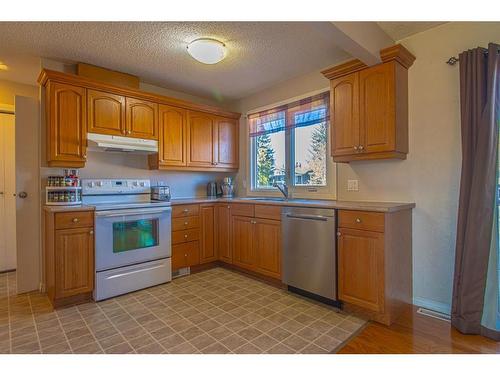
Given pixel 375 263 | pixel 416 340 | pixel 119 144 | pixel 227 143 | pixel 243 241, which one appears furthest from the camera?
pixel 227 143

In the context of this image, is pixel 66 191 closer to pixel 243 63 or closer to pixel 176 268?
pixel 176 268

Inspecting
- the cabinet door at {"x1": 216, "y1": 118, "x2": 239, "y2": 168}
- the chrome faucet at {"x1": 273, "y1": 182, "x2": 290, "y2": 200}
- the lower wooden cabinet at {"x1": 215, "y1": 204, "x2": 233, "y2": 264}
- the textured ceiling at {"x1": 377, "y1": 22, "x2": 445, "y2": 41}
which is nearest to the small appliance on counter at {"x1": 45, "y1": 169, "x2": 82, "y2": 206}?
the lower wooden cabinet at {"x1": 215, "y1": 204, "x2": 233, "y2": 264}

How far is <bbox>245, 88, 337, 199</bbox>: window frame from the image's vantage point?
3.19 m

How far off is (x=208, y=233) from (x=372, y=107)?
2375 mm

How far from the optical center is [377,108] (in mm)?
2451

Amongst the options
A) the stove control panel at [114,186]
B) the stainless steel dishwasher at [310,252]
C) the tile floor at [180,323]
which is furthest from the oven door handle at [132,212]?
the stainless steel dishwasher at [310,252]

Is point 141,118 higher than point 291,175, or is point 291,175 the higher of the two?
point 141,118

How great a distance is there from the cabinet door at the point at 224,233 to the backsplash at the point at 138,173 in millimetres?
714

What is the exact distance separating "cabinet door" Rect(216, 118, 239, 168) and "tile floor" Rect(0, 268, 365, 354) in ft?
6.18

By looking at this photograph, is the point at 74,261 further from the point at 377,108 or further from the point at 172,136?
the point at 377,108

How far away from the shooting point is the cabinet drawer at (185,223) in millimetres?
3312

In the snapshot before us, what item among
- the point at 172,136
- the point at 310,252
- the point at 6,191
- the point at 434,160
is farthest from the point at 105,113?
the point at 434,160

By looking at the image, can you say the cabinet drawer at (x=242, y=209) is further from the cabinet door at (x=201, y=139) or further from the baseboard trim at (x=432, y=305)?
the baseboard trim at (x=432, y=305)
